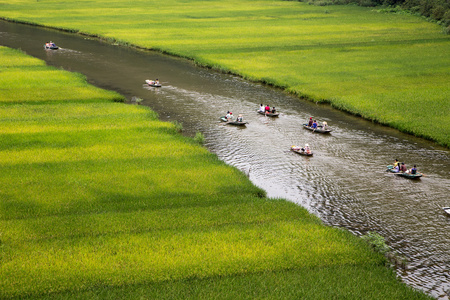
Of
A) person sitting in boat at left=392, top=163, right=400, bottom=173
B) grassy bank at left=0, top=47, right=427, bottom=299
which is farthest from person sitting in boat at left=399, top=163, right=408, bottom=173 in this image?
grassy bank at left=0, top=47, right=427, bottom=299

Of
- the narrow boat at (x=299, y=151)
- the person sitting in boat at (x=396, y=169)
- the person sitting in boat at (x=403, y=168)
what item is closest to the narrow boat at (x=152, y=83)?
the narrow boat at (x=299, y=151)

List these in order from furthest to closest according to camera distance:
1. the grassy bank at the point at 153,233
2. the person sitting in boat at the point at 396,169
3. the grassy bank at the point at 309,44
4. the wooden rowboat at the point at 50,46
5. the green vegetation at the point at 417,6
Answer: the green vegetation at the point at 417,6
the wooden rowboat at the point at 50,46
the grassy bank at the point at 309,44
the person sitting in boat at the point at 396,169
the grassy bank at the point at 153,233

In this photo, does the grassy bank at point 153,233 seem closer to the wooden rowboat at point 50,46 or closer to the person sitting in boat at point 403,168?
the person sitting in boat at point 403,168

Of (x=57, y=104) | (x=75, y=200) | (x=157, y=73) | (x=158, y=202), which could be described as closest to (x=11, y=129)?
(x=57, y=104)

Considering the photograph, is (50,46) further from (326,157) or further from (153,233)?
(153,233)

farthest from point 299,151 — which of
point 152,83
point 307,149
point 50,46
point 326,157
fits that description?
point 50,46

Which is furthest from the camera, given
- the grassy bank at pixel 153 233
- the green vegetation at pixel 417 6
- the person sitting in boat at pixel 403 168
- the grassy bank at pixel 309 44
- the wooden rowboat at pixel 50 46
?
the green vegetation at pixel 417 6

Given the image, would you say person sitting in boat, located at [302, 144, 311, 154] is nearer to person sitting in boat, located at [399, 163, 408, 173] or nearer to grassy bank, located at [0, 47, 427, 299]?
person sitting in boat, located at [399, 163, 408, 173]

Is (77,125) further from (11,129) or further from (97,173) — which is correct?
(97,173)

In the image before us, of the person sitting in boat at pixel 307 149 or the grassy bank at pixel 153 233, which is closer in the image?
the grassy bank at pixel 153 233
